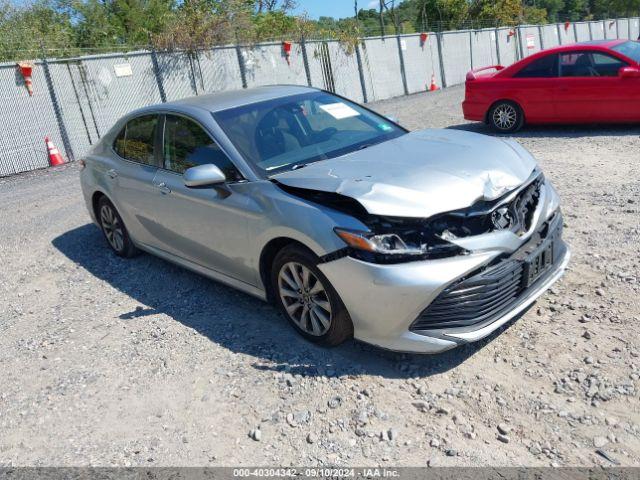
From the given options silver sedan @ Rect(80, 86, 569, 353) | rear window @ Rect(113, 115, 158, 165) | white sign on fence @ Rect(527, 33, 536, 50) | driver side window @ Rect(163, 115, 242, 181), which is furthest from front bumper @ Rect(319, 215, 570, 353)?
white sign on fence @ Rect(527, 33, 536, 50)

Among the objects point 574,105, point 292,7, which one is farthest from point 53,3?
point 574,105

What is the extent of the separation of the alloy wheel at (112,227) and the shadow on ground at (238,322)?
0.56ft

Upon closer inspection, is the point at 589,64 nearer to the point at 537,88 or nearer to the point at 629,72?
the point at 629,72

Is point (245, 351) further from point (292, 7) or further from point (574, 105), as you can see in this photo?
point (292, 7)

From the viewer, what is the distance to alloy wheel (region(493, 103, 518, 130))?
10122 millimetres

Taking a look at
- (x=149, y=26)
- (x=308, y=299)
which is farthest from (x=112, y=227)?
(x=149, y=26)

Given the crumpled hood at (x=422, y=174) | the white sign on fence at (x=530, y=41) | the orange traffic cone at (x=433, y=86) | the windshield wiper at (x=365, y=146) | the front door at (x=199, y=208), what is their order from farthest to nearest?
1. the white sign on fence at (x=530, y=41)
2. the orange traffic cone at (x=433, y=86)
3. the windshield wiper at (x=365, y=146)
4. the front door at (x=199, y=208)
5. the crumpled hood at (x=422, y=174)

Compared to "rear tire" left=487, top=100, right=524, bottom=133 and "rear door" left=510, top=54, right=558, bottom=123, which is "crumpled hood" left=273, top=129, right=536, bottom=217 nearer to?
"rear door" left=510, top=54, right=558, bottom=123

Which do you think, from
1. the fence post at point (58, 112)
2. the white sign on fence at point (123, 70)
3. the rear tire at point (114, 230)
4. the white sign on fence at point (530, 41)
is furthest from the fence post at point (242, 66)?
the white sign on fence at point (530, 41)

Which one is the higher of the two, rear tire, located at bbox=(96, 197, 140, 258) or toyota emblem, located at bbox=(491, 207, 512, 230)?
toyota emblem, located at bbox=(491, 207, 512, 230)

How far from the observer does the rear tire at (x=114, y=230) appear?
19.3 feet

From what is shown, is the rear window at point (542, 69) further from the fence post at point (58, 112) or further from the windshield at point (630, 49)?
the fence post at point (58, 112)

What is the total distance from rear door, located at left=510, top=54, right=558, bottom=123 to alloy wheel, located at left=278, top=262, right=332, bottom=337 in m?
7.55

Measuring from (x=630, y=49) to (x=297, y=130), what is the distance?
7.59 meters
